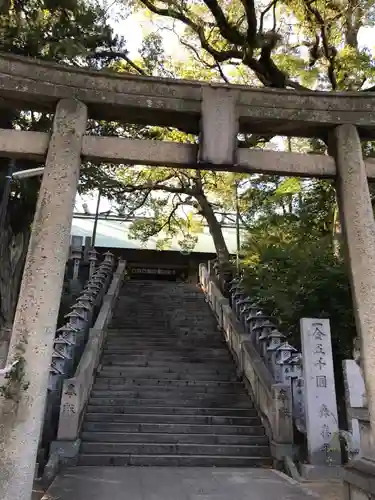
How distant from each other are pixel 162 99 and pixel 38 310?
103 inches

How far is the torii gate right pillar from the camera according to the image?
410 centimetres

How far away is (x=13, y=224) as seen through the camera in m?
10.4

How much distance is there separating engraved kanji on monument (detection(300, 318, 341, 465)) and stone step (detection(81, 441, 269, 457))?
4.14 feet

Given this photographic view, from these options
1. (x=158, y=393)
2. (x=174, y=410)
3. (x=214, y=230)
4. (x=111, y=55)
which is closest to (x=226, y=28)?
(x=111, y=55)

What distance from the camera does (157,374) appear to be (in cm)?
952

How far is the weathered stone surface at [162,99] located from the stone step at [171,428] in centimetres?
508

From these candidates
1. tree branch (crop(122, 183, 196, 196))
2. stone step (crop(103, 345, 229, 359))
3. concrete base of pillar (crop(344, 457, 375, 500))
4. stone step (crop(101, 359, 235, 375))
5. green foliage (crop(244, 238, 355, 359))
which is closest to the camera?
concrete base of pillar (crop(344, 457, 375, 500))

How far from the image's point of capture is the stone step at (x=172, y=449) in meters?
6.96

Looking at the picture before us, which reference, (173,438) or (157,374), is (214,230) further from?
(173,438)

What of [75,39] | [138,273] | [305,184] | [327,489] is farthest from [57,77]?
[138,273]

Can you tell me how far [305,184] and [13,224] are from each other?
8.35 meters

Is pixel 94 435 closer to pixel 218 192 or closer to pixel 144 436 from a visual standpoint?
pixel 144 436

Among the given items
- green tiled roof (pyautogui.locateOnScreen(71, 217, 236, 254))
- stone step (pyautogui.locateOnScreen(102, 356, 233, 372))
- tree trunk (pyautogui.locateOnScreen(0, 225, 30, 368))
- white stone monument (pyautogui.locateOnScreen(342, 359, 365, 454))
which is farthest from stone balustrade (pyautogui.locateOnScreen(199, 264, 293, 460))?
green tiled roof (pyautogui.locateOnScreen(71, 217, 236, 254))

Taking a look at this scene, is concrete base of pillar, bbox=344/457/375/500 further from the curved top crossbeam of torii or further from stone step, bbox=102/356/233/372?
stone step, bbox=102/356/233/372
